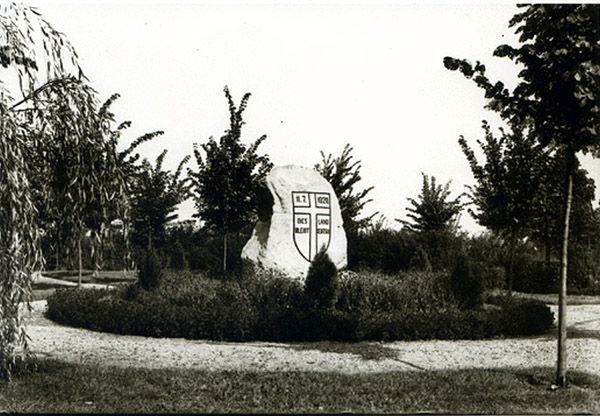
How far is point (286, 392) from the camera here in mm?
5297

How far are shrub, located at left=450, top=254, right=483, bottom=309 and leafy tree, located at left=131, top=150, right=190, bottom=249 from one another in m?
10.5

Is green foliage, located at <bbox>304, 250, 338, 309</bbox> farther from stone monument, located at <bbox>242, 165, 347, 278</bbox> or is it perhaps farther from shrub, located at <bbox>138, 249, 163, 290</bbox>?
shrub, located at <bbox>138, 249, 163, 290</bbox>

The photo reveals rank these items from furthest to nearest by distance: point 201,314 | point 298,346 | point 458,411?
1. point 201,314
2. point 298,346
3. point 458,411

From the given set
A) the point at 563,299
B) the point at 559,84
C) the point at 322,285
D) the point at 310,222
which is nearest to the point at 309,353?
the point at 322,285

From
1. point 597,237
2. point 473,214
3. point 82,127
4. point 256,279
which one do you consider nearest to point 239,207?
point 256,279

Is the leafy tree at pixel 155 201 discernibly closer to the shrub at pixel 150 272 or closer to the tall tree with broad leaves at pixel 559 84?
the shrub at pixel 150 272

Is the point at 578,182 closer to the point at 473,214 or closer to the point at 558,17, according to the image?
the point at 473,214

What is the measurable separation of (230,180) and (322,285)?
20.2ft

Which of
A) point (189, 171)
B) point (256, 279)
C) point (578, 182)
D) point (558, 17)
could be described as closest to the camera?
point (558, 17)

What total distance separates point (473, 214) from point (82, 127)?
11047mm

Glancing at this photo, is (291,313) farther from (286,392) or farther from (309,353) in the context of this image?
(286,392)

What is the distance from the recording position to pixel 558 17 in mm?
5613

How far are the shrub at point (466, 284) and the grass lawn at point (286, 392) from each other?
3.62m

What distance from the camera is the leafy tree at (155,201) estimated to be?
17609 mm
